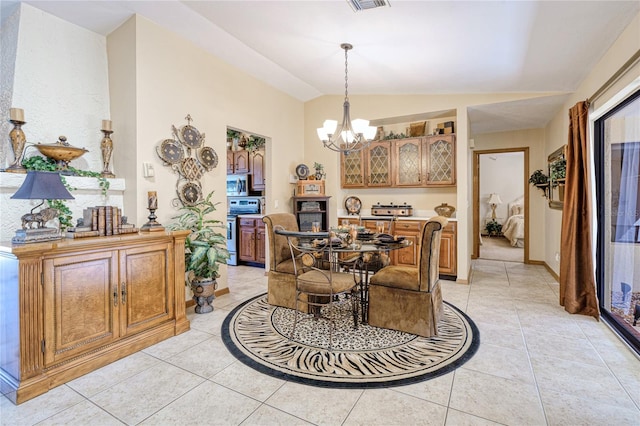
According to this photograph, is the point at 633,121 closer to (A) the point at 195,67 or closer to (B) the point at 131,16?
(A) the point at 195,67

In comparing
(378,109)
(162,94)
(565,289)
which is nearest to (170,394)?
(162,94)

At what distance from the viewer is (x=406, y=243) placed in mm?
3016

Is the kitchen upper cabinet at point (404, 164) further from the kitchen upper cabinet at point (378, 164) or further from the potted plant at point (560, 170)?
the potted plant at point (560, 170)

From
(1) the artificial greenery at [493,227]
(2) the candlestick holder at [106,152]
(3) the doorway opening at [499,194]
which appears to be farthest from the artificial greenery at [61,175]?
(1) the artificial greenery at [493,227]

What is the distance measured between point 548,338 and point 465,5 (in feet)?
9.46

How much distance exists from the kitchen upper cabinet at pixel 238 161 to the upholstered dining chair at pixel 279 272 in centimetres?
278

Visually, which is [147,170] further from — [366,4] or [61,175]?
[366,4]

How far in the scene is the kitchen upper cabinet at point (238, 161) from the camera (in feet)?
20.0

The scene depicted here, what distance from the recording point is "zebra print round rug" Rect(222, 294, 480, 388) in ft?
7.25

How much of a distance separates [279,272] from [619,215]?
3392 millimetres

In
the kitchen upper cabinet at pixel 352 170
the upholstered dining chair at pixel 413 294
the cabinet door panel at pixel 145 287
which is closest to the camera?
the cabinet door panel at pixel 145 287

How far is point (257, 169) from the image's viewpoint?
5.95m

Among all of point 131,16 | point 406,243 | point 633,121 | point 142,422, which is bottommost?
point 142,422

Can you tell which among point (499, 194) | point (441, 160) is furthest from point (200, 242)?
point (499, 194)
